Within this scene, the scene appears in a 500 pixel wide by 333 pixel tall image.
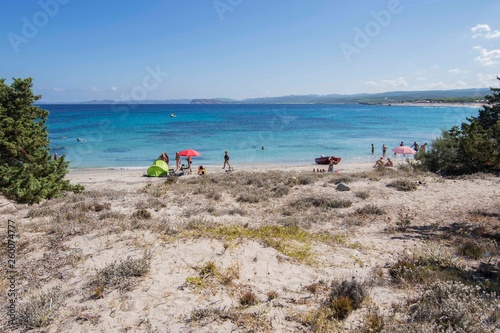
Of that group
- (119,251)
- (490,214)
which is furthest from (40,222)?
(490,214)

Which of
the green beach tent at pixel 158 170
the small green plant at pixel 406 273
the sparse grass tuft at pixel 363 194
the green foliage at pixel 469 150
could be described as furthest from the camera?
the green beach tent at pixel 158 170

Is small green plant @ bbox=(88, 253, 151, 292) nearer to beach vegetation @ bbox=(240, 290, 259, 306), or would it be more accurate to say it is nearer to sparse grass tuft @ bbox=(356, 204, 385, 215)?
beach vegetation @ bbox=(240, 290, 259, 306)

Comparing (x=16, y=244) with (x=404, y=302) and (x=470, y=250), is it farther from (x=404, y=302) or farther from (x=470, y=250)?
(x=470, y=250)

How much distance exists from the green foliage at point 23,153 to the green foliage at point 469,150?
1906cm

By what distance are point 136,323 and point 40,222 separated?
19.4 feet

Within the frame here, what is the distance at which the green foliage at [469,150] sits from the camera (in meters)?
15.7

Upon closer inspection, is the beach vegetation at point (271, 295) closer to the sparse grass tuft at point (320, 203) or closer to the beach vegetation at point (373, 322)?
the beach vegetation at point (373, 322)

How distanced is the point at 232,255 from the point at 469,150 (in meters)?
15.6

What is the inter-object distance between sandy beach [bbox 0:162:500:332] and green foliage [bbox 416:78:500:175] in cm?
443

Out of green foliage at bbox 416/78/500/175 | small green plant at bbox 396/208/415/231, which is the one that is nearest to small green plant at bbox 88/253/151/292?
→ small green plant at bbox 396/208/415/231

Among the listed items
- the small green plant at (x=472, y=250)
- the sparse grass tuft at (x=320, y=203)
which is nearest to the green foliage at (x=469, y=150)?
the sparse grass tuft at (x=320, y=203)

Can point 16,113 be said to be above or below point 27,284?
above

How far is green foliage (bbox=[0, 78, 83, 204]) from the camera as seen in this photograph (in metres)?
10.4

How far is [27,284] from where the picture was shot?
5.48m
